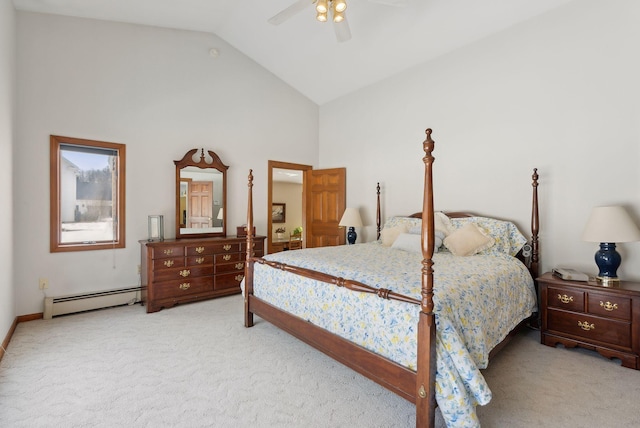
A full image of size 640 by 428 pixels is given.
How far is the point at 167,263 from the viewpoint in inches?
151

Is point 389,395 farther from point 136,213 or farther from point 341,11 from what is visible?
point 136,213

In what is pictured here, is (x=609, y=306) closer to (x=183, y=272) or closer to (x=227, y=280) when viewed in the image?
(x=227, y=280)

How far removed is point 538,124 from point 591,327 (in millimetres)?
2034

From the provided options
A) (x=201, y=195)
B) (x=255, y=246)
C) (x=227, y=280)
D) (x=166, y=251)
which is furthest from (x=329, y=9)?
(x=227, y=280)

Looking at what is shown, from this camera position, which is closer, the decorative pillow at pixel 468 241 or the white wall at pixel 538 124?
the white wall at pixel 538 124

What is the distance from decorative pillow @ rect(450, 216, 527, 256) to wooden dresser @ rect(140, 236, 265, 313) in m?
2.96

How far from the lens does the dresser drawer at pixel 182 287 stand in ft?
12.4

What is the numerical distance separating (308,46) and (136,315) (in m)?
4.10

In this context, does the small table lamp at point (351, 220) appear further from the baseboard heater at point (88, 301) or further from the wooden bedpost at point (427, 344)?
the wooden bedpost at point (427, 344)

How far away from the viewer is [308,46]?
445 centimetres

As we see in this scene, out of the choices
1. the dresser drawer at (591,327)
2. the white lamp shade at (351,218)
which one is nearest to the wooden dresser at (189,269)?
the white lamp shade at (351,218)

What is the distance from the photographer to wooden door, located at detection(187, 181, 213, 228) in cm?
444

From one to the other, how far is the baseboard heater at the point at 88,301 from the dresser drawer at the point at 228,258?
3.49ft

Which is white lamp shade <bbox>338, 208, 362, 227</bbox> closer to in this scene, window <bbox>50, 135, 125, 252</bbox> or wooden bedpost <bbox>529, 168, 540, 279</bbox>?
wooden bedpost <bbox>529, 168, 540, 279</bbox>
